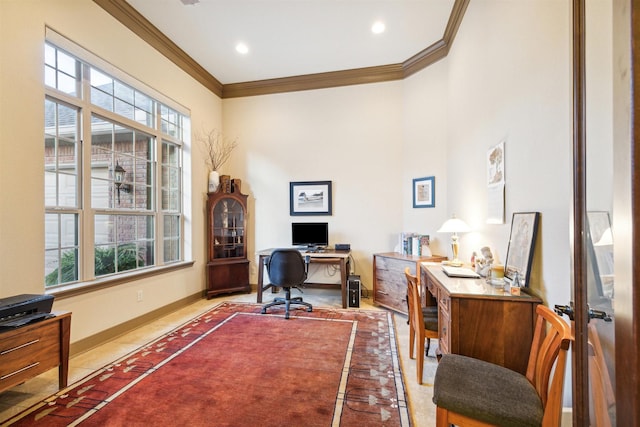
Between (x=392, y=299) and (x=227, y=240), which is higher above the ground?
(x=227, y=240)

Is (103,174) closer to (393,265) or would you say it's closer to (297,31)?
(297,31)

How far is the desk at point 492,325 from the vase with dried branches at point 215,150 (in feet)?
12.6

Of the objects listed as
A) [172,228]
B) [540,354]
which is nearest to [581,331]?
[540,354]

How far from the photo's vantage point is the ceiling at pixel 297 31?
2994 mm

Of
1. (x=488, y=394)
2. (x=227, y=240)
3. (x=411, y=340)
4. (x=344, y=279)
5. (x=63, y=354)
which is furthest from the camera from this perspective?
(x=227, y=240)

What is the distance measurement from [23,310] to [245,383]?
1.54 metres

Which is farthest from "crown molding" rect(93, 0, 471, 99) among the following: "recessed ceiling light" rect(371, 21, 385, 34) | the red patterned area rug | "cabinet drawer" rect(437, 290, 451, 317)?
the red patterned area rug

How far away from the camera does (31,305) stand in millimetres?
1836

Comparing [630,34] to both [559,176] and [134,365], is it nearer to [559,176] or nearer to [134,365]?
[559,176]

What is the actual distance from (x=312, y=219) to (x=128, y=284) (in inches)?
102

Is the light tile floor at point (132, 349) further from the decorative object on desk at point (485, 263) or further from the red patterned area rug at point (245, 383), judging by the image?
the decorative object on desk at point (485, 263)

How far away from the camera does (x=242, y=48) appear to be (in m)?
3.75

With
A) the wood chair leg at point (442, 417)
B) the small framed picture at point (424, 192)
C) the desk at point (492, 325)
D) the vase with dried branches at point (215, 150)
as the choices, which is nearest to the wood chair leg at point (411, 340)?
the desk at point (492, 325)

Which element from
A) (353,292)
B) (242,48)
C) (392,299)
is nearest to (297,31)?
(242,48)
